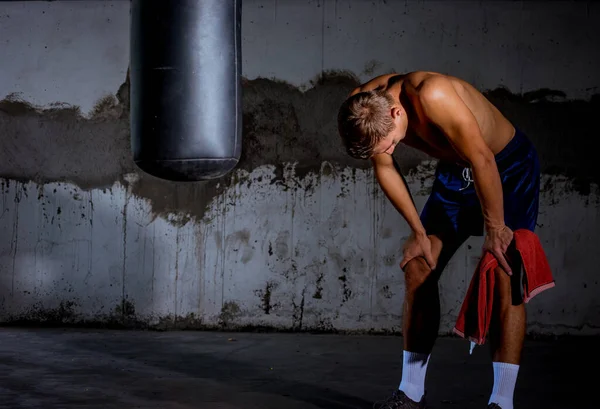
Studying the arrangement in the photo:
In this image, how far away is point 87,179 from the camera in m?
4.77

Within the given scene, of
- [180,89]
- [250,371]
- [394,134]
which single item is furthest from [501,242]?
[250,371]

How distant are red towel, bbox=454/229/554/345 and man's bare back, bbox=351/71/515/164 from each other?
331mm

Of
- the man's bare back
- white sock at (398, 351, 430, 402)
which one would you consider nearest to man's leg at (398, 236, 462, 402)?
white sock at (398, 351, 430, 402)

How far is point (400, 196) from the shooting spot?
8.49 feet

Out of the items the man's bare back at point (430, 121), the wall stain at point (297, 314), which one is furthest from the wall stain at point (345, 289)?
the man's bare back at point (430, 121)

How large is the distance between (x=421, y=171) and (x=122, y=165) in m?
1.85

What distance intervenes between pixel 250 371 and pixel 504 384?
1339 millimetres

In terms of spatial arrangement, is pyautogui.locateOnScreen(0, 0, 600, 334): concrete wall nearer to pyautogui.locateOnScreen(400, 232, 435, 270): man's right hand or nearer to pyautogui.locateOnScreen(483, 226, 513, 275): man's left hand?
pyautogui.locateOnScreen(400, 232, 435, 270): man's right hand

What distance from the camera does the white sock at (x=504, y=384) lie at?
2332 mm

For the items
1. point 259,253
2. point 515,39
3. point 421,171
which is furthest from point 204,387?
point 515,39

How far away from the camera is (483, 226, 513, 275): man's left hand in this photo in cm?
236

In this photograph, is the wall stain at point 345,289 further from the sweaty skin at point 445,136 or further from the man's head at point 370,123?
the man's head at point 370,123

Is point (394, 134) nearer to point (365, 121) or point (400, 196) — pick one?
point (365, 121)

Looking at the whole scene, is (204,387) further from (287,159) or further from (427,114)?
(287,159)
